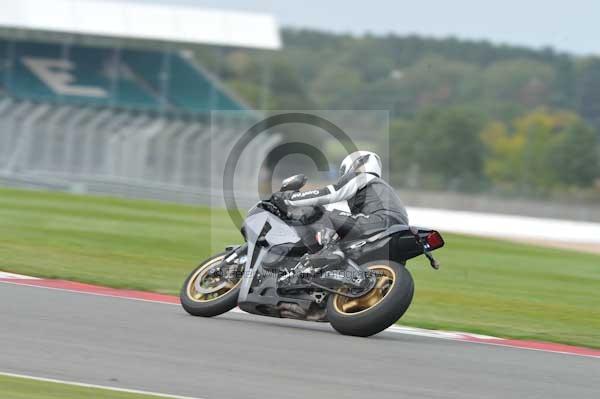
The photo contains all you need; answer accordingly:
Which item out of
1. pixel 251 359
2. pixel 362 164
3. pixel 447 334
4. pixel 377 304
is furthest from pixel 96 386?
pixel 447 334

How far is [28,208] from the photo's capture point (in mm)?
22891

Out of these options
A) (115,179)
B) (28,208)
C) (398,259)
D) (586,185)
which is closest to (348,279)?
(398,259)

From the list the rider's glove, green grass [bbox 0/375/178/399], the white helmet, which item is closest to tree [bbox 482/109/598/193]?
the white helmet

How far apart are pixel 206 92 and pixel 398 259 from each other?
39.7m

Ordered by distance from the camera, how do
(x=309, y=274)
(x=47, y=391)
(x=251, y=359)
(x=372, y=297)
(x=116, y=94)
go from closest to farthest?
(x=47, y=391), (x=251, y=359), (x=372, y=297), (x=309, y=274), (x=116, y=94)

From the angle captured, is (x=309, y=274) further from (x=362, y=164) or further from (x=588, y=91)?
(x=588, y=91)

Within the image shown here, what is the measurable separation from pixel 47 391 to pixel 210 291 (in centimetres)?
321

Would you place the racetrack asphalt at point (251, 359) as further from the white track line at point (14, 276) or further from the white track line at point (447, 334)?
the white track line at point (14, 276)

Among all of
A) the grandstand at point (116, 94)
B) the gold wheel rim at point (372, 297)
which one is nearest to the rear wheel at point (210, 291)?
the gold wheel rim at point (372, 297)

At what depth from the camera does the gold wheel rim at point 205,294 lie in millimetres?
8789

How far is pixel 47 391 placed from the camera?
5.72m

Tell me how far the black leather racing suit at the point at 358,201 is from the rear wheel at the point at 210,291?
0.86 m

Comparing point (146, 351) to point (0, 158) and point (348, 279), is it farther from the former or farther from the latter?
point (0, 158)

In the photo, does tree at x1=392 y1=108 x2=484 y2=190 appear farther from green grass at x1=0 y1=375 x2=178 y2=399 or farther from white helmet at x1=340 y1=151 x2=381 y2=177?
green grass at x1=0 y1=375 x2=178 y2=399
